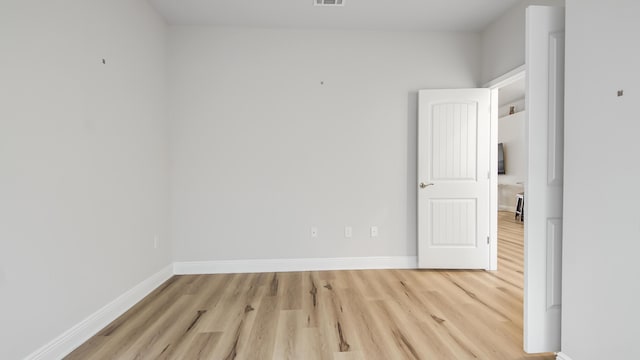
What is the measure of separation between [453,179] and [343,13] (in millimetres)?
2180

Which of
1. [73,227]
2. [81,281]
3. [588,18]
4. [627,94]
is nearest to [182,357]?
[81,281]

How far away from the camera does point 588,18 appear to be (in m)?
1.50

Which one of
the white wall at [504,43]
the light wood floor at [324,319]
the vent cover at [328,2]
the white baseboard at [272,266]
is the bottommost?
the light wood floor at [324,319]

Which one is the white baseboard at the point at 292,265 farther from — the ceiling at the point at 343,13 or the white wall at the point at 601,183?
the ceiling at the point at 343,13

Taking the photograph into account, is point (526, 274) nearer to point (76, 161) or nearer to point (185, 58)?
point (76, 161)

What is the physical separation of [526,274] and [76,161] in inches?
115

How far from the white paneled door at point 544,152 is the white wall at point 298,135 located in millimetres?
1792

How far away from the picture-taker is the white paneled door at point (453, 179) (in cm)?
337

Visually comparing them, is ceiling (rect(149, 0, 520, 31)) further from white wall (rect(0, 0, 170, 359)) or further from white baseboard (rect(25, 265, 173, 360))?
white baseboard (rect(25, 265, 173, 360))

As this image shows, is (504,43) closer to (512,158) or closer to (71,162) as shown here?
(71,162)

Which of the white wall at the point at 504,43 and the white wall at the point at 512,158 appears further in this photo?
the white wall at the point at 512,158

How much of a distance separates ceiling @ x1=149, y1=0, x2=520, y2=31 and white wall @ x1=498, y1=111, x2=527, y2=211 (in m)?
5.30

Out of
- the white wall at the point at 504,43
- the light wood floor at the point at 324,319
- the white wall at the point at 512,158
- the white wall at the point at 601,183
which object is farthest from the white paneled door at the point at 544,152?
the white wall at the point at 512,158

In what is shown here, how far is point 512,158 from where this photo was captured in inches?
312
